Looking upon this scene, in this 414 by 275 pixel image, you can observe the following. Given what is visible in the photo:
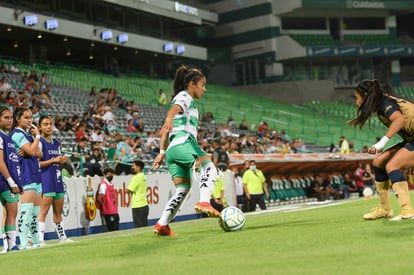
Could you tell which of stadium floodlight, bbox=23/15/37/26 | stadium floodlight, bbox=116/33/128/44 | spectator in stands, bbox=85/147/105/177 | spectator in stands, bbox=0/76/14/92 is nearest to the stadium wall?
stadium floodlight, bbox=116/33/128/44

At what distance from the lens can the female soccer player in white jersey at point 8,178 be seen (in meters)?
11.8

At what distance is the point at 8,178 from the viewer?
11.7 metres

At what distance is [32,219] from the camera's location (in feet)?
43.6

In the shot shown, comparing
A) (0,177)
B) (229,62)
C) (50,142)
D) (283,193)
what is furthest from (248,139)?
(229,62)

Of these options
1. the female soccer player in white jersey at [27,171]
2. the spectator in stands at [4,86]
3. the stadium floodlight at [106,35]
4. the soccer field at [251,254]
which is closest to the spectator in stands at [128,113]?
the spectator in stands at [4,86]

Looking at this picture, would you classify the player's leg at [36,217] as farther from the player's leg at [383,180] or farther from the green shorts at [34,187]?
the player's leg at [383,180]

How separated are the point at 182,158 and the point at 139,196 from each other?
416 inches

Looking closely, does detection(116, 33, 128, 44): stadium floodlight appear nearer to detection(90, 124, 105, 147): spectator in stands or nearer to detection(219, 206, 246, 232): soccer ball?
detection(90, 124, 105, 147): spectator in stands

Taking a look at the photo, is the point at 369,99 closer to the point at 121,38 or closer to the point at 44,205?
the point at 44,205

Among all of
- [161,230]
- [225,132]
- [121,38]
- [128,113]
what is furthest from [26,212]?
[121,38]

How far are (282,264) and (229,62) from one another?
209ft

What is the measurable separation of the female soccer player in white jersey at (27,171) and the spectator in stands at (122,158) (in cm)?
1062

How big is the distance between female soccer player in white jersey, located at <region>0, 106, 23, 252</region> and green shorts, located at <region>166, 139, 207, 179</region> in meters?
2.36

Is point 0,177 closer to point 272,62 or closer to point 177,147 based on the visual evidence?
point 177,147
